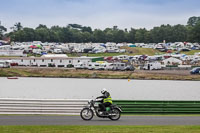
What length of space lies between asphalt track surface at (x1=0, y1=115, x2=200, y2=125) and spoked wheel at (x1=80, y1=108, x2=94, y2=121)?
0.75 feet

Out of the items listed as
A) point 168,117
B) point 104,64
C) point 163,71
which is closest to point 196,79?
point 163,71

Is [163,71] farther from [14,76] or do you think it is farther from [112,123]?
[112,123]

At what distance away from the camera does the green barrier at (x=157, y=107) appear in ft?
69.1

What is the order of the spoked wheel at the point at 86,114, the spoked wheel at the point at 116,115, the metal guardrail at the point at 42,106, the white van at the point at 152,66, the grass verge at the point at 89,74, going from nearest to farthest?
the spoked wheel at the point at 86,114
the spoked wheel at the point at 116,115
the metal guardrail at the point at 42,106
the grass verge at the point at 89,74
the white van at the point at 152,66

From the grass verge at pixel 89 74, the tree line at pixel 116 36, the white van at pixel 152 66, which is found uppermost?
the tree line at pixel 116 36

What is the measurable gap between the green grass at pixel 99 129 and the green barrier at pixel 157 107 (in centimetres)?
495

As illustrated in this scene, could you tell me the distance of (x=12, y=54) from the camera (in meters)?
102

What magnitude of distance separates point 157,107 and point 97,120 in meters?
4.35

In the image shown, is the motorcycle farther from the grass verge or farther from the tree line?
the tree line

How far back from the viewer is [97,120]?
18.7 m

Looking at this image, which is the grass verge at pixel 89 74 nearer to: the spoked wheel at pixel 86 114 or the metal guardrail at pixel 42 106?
the metal guardrail at pixel 42 106

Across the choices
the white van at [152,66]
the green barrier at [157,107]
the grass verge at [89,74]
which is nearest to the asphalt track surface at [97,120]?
the green barrier at [157,107]

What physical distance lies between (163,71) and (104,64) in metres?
11.6

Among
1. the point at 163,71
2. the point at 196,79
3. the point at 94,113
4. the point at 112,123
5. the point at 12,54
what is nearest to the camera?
the point at 112,123
